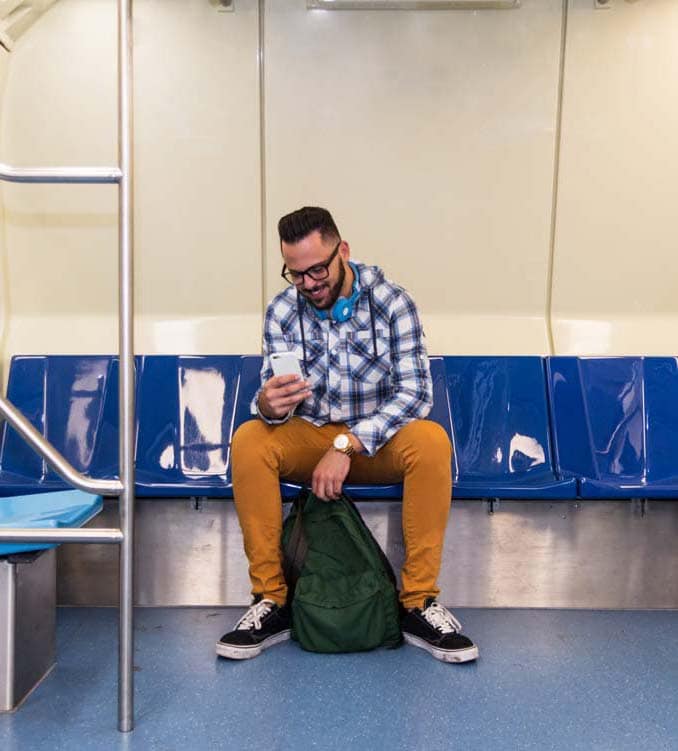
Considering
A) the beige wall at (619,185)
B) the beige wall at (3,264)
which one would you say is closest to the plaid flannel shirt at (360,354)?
the beige wall at (619,185)

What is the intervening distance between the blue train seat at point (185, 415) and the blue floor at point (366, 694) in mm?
584

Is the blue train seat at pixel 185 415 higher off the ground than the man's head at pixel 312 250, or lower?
lower

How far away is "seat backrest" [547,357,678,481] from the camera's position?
123 inches

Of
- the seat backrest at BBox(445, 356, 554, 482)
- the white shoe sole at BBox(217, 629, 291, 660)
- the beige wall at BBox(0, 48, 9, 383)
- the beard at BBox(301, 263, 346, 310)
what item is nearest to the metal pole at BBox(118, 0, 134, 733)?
the white shoe sole at BBox(217, 629, 291, 660)

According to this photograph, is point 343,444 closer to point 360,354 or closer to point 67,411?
point 360,354

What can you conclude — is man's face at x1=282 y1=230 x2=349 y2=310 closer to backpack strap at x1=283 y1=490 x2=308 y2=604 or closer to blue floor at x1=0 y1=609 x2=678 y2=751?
backpack strap at x1=283 y1=490 x2=308 y2=604

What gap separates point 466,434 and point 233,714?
1.52 metres

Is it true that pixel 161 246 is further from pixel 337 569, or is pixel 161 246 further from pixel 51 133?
pixel 337 569

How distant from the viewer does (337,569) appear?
8.43 ft

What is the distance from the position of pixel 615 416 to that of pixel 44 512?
83.6 inches

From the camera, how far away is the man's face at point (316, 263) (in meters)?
2.66

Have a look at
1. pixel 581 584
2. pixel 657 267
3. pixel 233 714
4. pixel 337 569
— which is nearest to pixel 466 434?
pixel 581 584

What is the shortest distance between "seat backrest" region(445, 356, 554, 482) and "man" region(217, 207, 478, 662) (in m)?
0.50

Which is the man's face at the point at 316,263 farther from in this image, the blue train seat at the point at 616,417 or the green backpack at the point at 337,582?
the blue train seat at the point at 616,417
